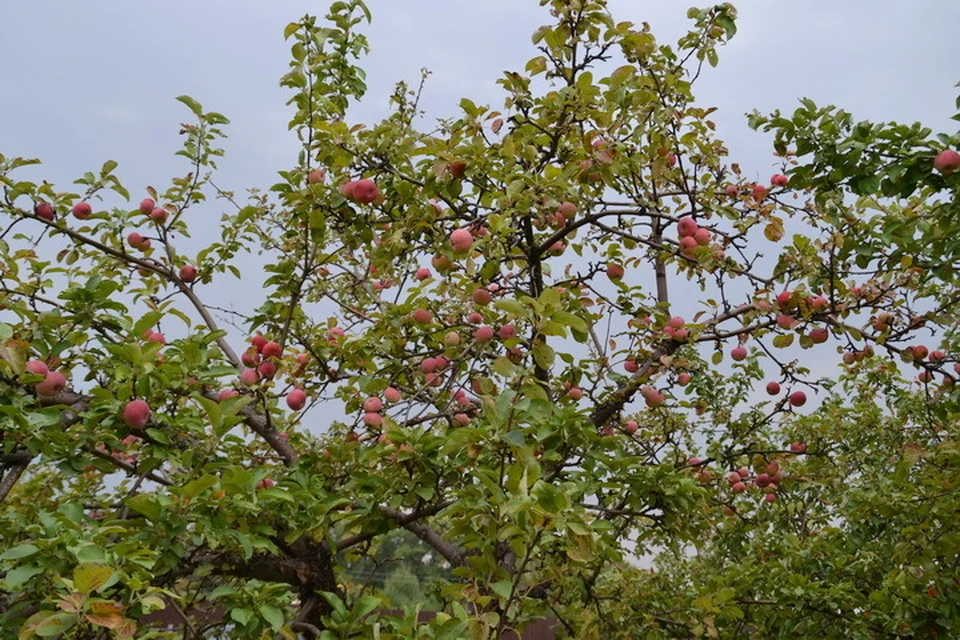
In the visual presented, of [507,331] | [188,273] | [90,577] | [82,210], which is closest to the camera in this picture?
[90,577]

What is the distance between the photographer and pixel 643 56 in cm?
287

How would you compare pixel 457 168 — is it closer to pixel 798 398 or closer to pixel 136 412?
pixel 136 412

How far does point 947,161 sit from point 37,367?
268cm

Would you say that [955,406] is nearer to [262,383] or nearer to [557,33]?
[557,33]

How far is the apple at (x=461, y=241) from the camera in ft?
7.84

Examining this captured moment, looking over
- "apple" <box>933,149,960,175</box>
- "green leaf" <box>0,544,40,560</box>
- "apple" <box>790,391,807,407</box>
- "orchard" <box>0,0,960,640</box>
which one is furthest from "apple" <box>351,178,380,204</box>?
"apple" <box>790,391,807,407</box>

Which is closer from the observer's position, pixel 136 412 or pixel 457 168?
pixel 136 412

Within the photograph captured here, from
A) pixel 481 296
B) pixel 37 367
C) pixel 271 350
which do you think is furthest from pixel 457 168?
pixel 37 367

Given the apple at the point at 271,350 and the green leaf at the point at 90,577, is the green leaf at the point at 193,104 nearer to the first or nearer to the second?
the apple at the point at 271,350

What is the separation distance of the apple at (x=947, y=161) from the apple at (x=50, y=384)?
265 cm

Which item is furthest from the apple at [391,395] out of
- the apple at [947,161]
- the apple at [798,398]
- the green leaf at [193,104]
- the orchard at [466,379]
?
the apple at [798,398]

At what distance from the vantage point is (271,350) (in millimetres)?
2826

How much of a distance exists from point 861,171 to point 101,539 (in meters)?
2.33

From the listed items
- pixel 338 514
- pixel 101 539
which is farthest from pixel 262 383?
pixel 101 539
